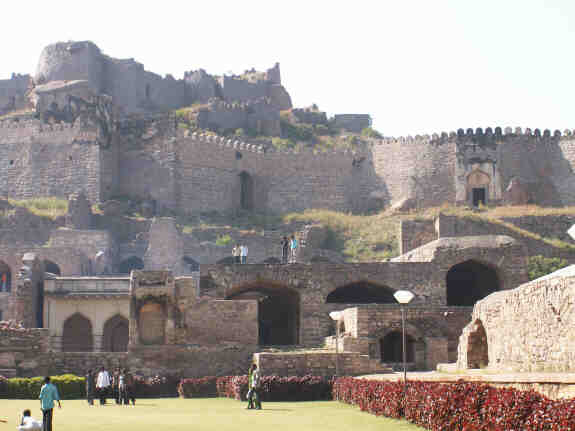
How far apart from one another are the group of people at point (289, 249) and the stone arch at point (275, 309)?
2.31 metres

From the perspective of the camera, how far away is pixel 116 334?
110 ft

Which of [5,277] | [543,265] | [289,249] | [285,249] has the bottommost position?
[5,277]

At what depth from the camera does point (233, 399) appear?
2353 centimetres

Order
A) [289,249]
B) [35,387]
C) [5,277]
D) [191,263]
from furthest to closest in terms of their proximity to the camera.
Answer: [191,263]
[5,277]
[289,249]
[35,387]

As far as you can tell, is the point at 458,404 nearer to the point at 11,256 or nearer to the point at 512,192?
the point at 11,256

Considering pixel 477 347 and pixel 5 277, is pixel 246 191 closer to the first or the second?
pixel 5 277

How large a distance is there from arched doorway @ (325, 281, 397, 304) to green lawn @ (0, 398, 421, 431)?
1153cm

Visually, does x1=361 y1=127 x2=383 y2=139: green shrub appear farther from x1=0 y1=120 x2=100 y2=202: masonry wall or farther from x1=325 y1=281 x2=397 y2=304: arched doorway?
x1=325 y1=281 x2=397 y2=304: arched doorway

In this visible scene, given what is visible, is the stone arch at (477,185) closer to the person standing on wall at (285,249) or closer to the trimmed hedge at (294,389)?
the person standing on wall at (285,249)

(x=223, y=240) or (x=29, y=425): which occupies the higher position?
(x=223, y=240)

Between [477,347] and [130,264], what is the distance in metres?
24.8

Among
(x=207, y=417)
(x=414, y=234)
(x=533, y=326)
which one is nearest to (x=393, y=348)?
(x=533, y=326)

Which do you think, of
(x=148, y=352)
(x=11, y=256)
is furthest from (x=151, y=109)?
(x=148, y=352)

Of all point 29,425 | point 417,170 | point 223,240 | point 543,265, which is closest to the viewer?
point 29,425
